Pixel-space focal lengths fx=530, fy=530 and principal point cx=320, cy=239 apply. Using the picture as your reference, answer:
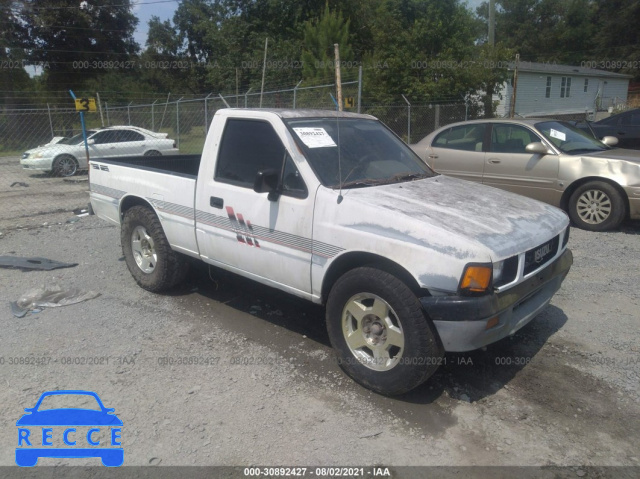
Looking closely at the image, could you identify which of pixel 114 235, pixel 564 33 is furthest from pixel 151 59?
pixel 114 235

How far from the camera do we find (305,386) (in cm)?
376

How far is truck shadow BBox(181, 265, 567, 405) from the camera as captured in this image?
3.73 metres

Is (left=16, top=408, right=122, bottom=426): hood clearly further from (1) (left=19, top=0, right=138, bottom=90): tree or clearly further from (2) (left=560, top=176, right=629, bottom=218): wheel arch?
(1) (left=19, top=0, right=138, bottom=90): tree

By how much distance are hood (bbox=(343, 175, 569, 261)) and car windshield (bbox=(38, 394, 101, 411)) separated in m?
2.13

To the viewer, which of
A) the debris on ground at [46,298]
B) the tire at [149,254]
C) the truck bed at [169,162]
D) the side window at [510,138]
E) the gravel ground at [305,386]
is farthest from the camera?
the side window at [510,138]

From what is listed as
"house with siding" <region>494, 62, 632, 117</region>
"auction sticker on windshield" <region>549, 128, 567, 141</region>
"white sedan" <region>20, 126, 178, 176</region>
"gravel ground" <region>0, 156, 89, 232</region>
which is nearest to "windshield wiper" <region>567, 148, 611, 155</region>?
"auction sticker on windshield" <region>549, 128, 567, 141</region>

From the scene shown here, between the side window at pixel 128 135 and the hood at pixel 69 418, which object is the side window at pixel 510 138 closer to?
the hood at pixel 69 418

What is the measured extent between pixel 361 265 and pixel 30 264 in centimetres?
484

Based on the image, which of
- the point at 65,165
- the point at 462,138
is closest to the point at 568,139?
the point at 462,138

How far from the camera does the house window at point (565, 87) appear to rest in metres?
35.9

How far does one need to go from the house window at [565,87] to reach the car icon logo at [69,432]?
127 ft

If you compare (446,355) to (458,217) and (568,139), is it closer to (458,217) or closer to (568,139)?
(458,217)

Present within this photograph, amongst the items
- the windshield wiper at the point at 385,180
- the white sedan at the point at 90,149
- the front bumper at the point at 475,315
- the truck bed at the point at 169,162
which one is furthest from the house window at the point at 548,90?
the front bumper at the point at 475,315

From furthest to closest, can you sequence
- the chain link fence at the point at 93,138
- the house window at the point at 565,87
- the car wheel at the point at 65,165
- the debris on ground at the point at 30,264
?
the house window at the point at 565,87 → the car wheel at the point at 65,165 → the chain link fence at the point at 93,138 → the debris on ground at the point at 30,264
